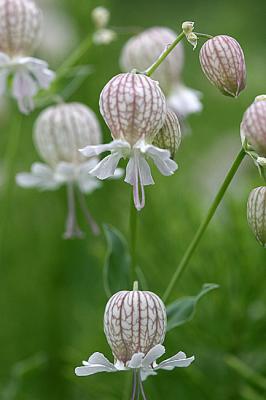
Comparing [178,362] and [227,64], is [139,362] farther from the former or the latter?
[227,64]

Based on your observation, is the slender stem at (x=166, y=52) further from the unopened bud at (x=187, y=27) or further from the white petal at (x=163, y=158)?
the white petal at (x=163, y=158)

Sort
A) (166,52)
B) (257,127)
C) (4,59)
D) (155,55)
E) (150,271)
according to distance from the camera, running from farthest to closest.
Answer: (150,271), (155,55), (4,59), (166,52), (257,127)

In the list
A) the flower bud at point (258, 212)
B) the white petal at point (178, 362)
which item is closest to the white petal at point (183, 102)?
the flower bud at point (258, 212)

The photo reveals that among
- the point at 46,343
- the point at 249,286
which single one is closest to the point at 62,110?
the point at 249,286

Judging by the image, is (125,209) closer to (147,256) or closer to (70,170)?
(147,256)

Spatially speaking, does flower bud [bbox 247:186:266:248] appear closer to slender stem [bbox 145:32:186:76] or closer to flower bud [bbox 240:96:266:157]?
flower bud [bbox 240:96:266:157]

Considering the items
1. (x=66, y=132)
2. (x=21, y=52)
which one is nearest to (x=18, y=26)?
(x=21, y=52)

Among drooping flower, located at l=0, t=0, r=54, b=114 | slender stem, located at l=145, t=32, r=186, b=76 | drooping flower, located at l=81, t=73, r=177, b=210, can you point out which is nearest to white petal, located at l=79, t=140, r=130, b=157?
drooping flower, located at l=81, t=73, r=177, b=210
